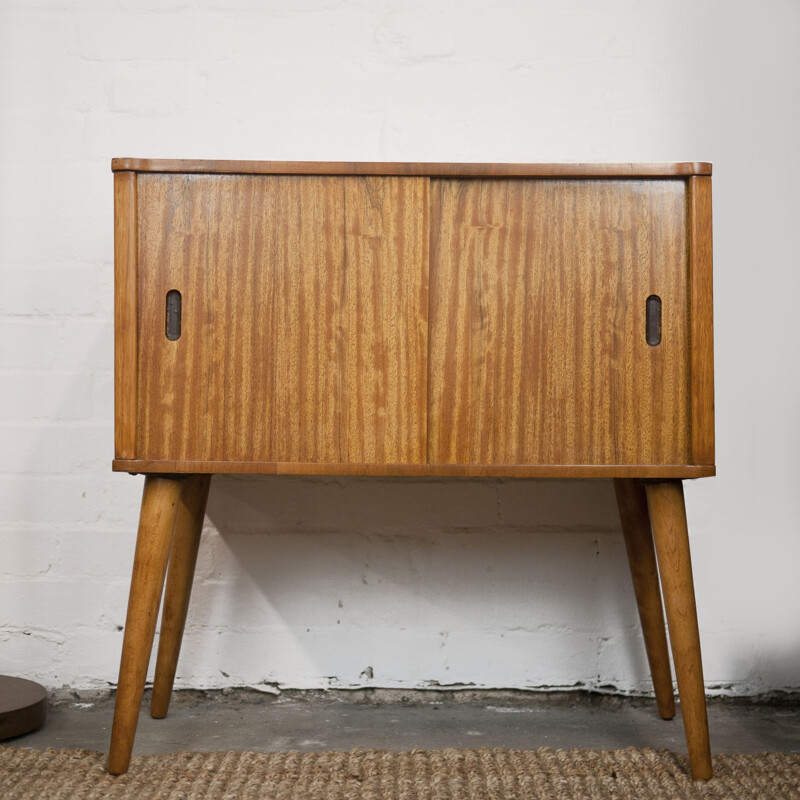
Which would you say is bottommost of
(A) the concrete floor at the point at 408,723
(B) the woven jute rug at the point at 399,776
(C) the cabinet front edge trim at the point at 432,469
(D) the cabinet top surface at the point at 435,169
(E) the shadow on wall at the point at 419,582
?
(A) the concrete floor at the point at 408,723

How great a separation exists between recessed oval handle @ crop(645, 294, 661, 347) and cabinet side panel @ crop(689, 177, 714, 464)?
4 cm

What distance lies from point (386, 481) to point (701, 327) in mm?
600

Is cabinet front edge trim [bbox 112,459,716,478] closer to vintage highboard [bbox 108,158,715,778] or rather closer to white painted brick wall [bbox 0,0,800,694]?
vintage highboard [bbox 108,158,715,778]

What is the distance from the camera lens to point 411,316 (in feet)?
3.09

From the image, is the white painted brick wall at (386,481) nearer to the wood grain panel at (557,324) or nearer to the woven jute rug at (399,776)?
the woven jute rug at (399,776)

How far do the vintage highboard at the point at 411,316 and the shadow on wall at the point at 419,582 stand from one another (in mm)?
407

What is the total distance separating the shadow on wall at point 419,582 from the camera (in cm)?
133

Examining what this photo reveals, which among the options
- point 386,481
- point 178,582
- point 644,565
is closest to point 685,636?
point 644,565

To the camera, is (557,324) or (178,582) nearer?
(557,324)

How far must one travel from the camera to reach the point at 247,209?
0.95 meters

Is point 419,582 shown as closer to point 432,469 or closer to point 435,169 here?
point 432,469

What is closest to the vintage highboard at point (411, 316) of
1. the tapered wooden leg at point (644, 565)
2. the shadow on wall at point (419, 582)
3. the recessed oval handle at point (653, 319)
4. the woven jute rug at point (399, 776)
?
the recessed oval handle at point (653, 319)

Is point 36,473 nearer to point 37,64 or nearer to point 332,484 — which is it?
point 332,484

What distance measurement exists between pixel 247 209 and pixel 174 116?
1.67ft
